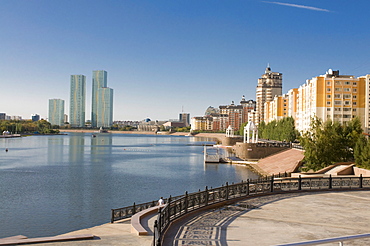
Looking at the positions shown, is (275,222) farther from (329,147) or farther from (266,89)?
(266,89)

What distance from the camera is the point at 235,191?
810 inches

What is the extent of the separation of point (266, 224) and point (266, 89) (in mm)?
147514

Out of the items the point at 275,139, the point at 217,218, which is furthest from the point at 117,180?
the point at 275,139

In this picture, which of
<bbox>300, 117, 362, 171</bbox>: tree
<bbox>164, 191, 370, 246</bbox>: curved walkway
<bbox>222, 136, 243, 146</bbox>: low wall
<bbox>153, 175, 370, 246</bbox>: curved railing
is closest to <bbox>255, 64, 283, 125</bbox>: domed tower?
<bbox>222, 136, 243, 146</bbox>: low wall

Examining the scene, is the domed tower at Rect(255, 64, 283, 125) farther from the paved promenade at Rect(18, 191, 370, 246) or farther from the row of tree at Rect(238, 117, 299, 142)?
the paved promenade at Rect(18, 191, 370, 246)

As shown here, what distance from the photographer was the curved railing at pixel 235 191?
1441 centimetres

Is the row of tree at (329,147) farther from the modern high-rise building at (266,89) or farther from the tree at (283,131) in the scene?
the modern high-rise building at (266,89)

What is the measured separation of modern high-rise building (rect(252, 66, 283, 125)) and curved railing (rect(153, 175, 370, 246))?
132 metres

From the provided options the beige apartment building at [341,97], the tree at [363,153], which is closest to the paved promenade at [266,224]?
the tree at [363,153]

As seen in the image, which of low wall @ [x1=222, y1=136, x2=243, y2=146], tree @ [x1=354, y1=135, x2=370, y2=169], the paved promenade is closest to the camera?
the paved promenade

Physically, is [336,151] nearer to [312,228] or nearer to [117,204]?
[117,204]

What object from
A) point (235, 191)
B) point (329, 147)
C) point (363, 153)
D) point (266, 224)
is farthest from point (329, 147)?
point (266, 224)

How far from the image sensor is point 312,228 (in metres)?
14.4

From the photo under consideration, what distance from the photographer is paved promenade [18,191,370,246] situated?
507 inches
